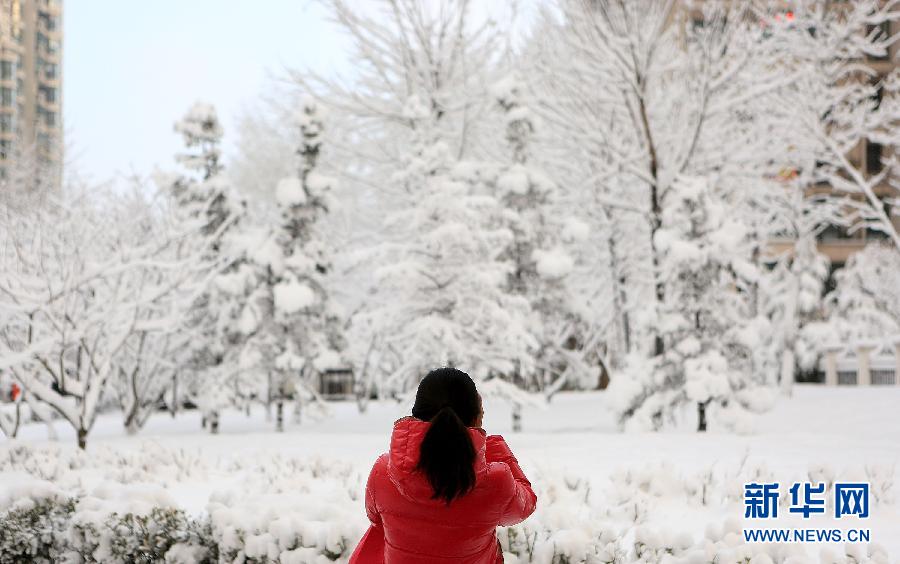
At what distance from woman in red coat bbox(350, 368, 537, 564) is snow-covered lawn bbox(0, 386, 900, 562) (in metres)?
1.82

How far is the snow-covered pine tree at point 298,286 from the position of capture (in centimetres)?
1972

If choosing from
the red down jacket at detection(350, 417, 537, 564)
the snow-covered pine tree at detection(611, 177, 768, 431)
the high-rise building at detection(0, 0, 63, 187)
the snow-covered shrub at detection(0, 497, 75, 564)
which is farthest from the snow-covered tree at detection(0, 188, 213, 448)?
the high-rise building at detection(0, 0, 63, 187)

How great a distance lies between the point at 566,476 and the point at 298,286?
13.3m

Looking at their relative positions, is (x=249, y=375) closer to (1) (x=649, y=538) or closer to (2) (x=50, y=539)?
(2) (x=50, y=539)

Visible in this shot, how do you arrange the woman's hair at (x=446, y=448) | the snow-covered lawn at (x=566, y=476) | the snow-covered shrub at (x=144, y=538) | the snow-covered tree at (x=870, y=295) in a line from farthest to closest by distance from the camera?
the snow-covered tree at (x=870, y=295) < the snow-covered shrub at (x=144, y=538) < the snow-covered lawn at (x=566, y=476) < the woman's hair at (x=446, y=448)

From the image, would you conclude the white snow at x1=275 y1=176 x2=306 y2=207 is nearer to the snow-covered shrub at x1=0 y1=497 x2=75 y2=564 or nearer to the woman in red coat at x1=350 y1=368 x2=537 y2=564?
the snow-covered shrub at x1=0 y1=497 x2=75 y2=564

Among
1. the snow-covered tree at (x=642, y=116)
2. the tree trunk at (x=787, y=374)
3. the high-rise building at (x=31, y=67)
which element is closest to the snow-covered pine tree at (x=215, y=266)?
the snow-covered tree at (x=642, y=116)

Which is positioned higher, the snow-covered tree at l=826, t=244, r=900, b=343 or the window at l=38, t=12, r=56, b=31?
the window at l=38, t=12, r=56, b=31

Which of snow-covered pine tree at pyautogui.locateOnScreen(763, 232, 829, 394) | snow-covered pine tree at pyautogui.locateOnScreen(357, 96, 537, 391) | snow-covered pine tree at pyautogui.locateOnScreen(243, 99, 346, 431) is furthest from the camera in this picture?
snow-covered pine tree at pyautogui.locateOnScreen(763, 232, 829, 394)

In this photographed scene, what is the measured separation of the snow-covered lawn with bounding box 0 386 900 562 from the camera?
544 cm

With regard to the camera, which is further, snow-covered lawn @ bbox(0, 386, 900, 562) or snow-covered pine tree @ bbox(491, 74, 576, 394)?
snow-covered pine tree @ bbox(491, 74, 576, 394)

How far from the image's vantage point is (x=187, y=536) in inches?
222

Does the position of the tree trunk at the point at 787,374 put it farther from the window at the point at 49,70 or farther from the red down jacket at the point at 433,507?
the window at the point at 49,70

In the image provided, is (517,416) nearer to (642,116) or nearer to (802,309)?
(642,116)
